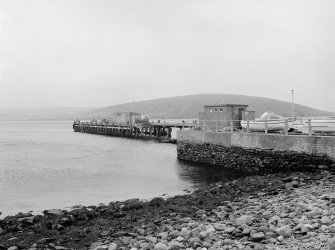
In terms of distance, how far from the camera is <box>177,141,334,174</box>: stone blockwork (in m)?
16.7

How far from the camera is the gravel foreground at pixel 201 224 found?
7309 millimetres

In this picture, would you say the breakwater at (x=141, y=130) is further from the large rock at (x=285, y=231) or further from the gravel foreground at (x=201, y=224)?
the large rock at (x=285, y=231)

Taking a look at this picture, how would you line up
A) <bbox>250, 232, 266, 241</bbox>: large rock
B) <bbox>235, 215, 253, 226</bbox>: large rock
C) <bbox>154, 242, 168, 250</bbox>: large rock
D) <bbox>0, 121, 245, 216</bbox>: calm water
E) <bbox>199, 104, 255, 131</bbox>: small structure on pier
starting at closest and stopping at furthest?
<bbox>154, 242, 168, 250</bbox>: large rock
<bbox>250, 232, 266, 241</bbox>: large rock
<bbox>235, 215, 253, 226</bbox>: large rock
<bbox>0, 121, 245, 216</bbox>: calm water
<bbox>199, 104, 255, 131</bbox>: small structure on pier

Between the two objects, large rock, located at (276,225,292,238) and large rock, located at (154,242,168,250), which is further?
large rock, located at (276,225,292,238)

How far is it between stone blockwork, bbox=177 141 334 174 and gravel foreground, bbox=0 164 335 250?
133 inches

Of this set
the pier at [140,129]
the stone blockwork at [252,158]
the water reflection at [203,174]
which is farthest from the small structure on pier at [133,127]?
the water reflection at [203,174]

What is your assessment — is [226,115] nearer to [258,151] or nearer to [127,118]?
[258,151]

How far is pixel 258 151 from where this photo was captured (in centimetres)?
1972

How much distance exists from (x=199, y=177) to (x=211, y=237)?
1271 cm

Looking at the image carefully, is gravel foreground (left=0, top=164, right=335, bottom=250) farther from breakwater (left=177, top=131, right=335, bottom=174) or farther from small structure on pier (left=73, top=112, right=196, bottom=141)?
small structure on pier (left=73, top=112, right=196, bottom=141)

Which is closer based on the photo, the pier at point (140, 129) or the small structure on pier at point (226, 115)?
the small structure on pier at point (226, 115)

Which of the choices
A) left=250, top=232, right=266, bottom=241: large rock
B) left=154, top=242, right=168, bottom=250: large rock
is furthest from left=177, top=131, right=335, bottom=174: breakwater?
left=154, top=242, right=168, bottom=250: large rock

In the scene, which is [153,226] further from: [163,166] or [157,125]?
[157,125]

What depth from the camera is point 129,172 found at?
78.0 feet
